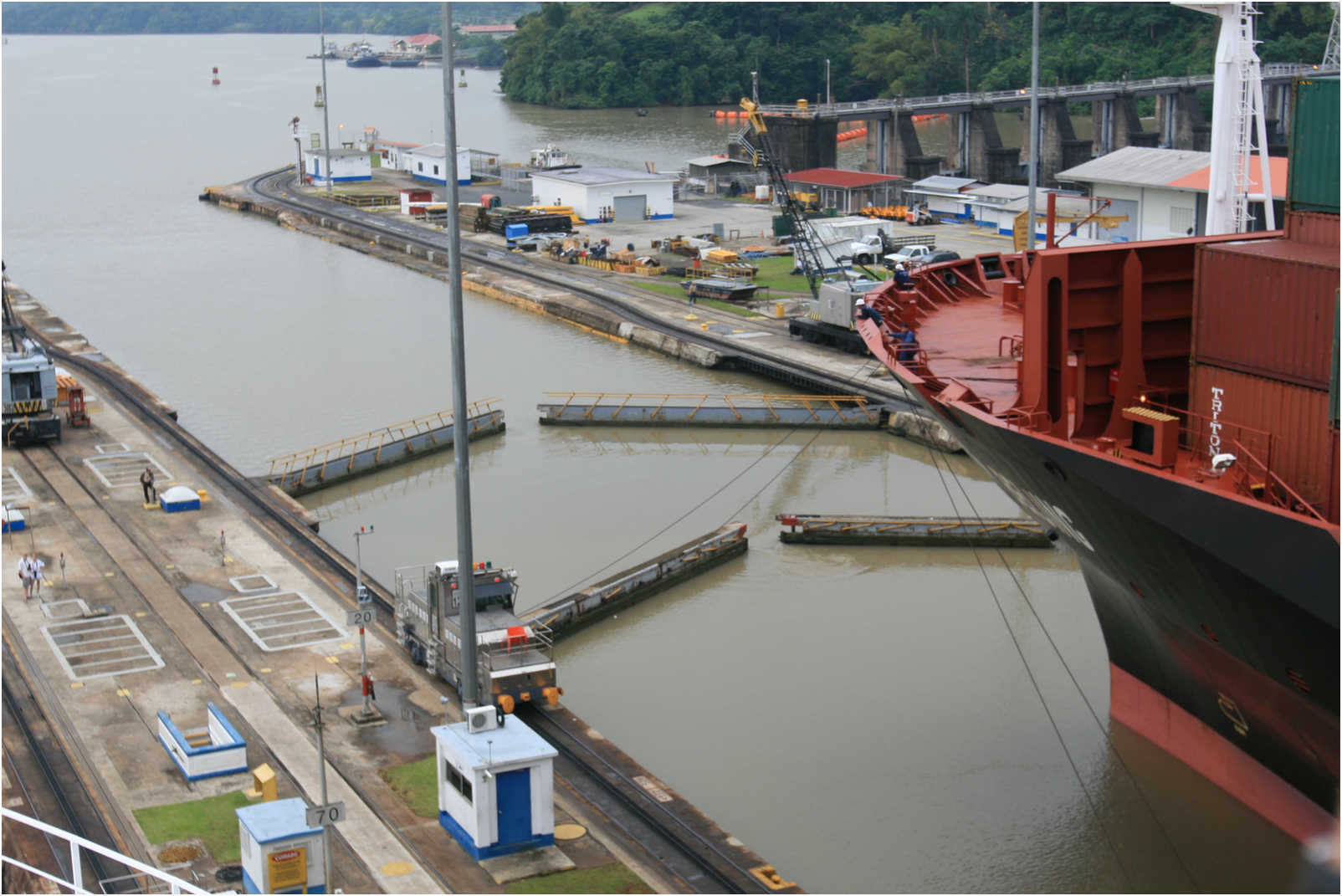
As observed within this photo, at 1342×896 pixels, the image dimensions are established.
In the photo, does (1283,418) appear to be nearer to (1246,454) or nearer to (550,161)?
(1246,454)

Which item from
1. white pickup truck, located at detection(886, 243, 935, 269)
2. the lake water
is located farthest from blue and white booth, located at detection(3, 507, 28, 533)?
white pickup truck, located at detection(886, 243, 935, 269)

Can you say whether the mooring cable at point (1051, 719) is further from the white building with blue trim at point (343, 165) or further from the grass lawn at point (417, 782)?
the white building with blue trim at point (343, 165)

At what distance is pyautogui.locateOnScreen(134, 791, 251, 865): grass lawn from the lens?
2123cm

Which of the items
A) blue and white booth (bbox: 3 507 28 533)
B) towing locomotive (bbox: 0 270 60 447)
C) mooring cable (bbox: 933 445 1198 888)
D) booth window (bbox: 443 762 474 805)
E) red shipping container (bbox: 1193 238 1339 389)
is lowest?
mooring cable (bbox: 933 445 1198 888)

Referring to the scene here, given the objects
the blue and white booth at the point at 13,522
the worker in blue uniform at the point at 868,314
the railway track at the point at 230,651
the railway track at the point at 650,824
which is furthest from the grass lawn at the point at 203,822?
the blue and white booth at the point at 13,522

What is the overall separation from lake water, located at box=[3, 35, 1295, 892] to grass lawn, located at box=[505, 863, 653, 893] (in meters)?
2.65

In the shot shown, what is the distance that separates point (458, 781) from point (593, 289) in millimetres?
47078

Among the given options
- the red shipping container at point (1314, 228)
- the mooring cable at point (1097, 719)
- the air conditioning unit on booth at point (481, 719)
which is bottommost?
the mooring cable at point (1097, 719)

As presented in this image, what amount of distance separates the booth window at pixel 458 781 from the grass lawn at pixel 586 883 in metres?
1.29

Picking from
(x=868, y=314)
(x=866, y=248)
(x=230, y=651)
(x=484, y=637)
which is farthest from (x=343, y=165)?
(x=484, y=637)

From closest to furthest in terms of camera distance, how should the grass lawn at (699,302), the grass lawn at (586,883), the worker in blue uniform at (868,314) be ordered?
the grass lawn at (586,883), the worker in blue uniform at (868,314), the grass lawn at (699,302)

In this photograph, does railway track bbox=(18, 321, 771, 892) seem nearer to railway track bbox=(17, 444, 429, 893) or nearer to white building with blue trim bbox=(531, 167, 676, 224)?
railway track bbox=(17, 444, 429, 893)

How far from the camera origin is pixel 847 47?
6437 inches

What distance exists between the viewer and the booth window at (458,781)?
2083cm
